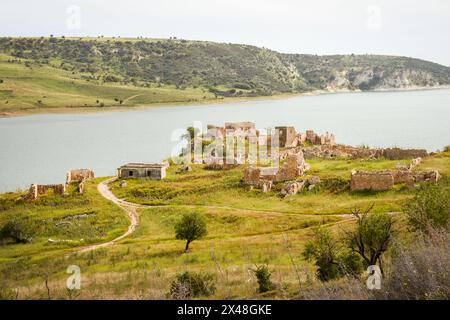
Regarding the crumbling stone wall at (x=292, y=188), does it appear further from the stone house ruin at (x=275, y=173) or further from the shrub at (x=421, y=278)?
the shrub at (x=421, y=278)

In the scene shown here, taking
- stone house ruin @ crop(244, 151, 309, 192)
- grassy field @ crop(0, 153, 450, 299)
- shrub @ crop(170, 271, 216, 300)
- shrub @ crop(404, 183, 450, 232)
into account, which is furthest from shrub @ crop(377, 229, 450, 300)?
stone house ruin @ crop(244, 151, 309, 192)

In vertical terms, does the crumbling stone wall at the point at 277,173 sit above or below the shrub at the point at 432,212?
below

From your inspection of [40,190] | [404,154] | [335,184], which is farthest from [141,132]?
[335,184]

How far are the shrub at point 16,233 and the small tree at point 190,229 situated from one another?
14.7 metres

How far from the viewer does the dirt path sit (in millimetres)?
38219

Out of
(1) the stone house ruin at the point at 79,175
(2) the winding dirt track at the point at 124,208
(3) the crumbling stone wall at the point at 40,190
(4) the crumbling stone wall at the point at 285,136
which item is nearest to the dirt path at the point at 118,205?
(2) the winding dirt track at the point at 124,208

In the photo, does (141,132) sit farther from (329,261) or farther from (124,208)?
(329,261)

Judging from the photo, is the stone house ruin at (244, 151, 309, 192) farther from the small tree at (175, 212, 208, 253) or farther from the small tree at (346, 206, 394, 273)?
the small tree at (346, 206, 394, 273)

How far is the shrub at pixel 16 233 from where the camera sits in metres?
42.3

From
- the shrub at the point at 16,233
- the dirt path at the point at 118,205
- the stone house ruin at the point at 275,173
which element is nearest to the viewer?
the dirt path at the point at 118,205

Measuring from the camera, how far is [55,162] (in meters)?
93.2

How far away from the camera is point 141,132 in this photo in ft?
424

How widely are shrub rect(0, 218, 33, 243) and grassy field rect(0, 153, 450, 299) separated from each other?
1229 millimetres

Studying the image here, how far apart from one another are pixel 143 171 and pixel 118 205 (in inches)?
411
